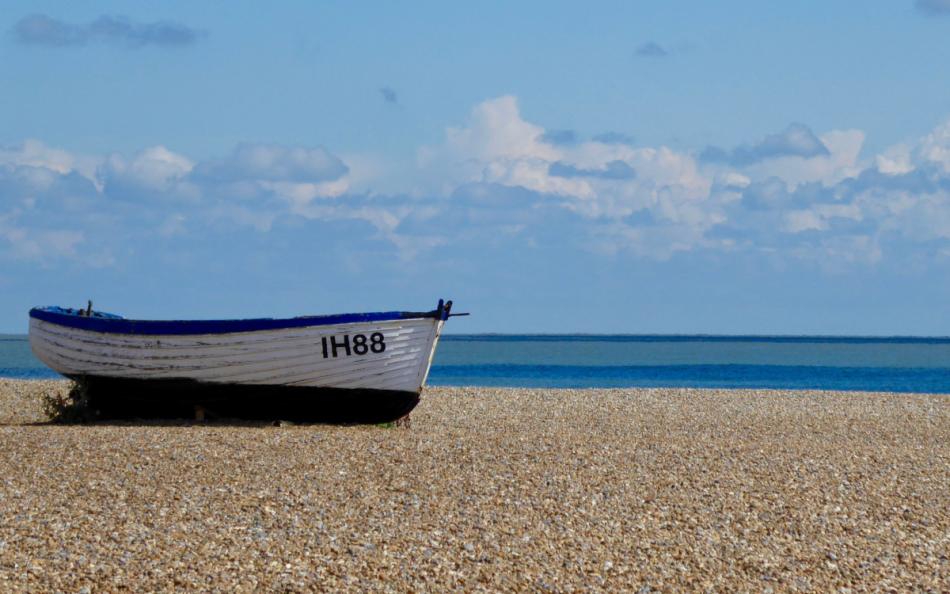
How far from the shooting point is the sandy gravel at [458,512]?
781cm

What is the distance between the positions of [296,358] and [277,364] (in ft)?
1.02

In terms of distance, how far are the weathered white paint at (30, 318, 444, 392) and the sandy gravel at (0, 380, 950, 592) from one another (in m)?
1.34

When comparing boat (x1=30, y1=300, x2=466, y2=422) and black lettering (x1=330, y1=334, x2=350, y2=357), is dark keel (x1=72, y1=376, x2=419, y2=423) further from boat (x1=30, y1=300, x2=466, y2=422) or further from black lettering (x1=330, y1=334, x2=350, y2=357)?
black lettering (x1=330, y1=334, x2=350, y2=357)

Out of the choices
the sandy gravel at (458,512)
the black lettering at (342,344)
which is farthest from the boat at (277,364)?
the sandy gravel at (458,512)

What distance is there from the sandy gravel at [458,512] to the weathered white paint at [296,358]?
1344 mm

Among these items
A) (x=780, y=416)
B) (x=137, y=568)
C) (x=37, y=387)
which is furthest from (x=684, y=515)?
(x=37, y=387)

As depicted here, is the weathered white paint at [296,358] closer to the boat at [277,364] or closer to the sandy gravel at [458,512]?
the boat at [277,364]

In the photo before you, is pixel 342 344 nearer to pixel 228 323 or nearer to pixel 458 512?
pixel 228 323

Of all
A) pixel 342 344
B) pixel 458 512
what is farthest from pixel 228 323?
pixel 458 512

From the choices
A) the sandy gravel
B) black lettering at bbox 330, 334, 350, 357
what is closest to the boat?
black lettering at bbox 330, 334, 350, 357

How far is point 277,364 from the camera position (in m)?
16.7

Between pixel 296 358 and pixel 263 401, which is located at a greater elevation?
pixel 296 358

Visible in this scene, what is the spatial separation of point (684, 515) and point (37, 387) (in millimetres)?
19278

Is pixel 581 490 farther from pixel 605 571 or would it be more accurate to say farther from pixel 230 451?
pixel 230 451
